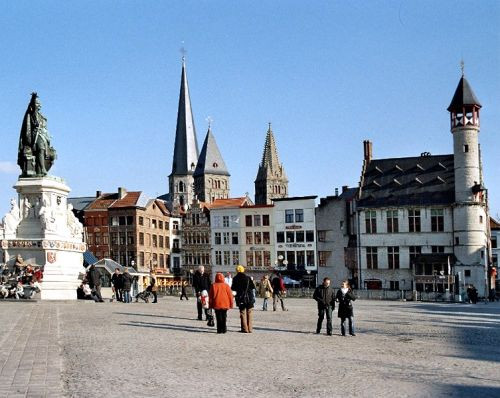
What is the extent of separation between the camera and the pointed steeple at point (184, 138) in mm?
154250

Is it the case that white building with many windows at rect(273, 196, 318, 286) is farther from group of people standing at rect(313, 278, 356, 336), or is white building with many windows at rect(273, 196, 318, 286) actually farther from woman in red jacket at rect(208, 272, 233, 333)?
woman in red jacket at rect(208, 272, 233, 333)

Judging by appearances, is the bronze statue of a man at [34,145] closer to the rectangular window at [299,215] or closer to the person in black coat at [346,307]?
the person in black coat at [346,307]

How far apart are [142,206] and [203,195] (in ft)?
196

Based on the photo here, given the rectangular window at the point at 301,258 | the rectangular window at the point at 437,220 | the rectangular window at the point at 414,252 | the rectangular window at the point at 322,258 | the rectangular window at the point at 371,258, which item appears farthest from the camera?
the rectangular window at the point at 301,258

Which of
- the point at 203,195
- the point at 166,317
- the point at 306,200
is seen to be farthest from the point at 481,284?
the point at 203,195

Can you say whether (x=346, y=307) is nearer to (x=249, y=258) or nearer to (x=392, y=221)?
(x=392, y=221)

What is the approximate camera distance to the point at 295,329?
1944cm

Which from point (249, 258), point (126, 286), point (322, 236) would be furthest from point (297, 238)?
point (126, 286)

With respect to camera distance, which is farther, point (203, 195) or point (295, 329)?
point (203, 195)

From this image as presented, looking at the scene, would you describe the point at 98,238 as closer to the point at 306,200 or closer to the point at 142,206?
the point at 142,206

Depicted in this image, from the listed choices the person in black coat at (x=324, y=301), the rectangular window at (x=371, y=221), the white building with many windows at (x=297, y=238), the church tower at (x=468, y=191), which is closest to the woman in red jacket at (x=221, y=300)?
the person in black coat at (x=324, y=301)

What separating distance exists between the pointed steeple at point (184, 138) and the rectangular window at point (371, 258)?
295 feet

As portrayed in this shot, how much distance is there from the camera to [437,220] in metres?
66.1

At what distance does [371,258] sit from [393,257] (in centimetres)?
217
